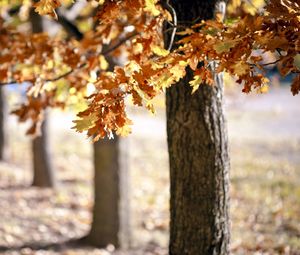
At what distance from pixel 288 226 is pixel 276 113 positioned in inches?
682

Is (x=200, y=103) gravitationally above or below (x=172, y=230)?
above

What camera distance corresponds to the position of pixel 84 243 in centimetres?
653

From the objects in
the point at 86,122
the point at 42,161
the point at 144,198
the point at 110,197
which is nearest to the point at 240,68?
the point at 86,122

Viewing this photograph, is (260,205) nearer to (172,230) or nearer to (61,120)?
(172,230)

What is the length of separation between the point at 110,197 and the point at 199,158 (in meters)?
3.07

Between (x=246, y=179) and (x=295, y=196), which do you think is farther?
(x=246, y=179)

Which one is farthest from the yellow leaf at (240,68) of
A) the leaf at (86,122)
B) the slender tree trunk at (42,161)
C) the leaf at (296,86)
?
the slender tree trunk at (42,161)

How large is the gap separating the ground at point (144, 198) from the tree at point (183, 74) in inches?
56.4

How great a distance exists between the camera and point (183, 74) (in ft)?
9.00

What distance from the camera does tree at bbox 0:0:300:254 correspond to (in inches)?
98.4

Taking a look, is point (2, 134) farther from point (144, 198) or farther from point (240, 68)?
point (240, 68)

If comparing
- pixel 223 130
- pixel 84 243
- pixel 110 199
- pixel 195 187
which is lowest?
pixel 84 243

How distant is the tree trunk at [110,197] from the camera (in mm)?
6250

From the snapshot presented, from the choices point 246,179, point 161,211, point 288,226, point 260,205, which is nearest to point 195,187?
point 288,226
